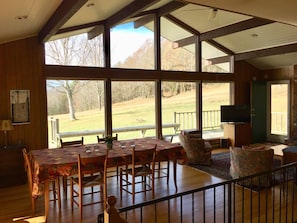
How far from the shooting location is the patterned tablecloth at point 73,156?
381cm

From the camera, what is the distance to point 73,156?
428 centimetres

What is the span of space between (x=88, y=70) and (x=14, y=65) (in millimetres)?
1566

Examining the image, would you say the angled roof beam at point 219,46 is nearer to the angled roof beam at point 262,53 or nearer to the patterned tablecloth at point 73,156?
the angled roof beam at point 262,53

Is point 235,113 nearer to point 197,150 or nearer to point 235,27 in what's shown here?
point 197,150

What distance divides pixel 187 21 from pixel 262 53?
2276 millimetres

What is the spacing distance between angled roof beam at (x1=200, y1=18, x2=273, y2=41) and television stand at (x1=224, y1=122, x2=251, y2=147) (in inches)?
108

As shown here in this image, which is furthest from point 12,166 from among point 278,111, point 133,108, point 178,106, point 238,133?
point 278,111

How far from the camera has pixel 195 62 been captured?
825 cm

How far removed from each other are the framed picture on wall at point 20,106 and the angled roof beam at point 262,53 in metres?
5.50

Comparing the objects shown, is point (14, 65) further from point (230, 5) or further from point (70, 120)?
point (230, 5)

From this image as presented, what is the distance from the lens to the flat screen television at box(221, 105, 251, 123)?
333 inches

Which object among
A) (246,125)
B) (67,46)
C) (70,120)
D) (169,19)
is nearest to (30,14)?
(67,46)

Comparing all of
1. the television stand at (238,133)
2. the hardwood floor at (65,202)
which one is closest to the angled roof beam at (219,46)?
the television stand at (238,133)

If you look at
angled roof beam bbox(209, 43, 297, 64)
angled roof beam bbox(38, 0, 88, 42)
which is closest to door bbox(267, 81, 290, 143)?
angled roof beam bbox(209, 43, 297, 64)
